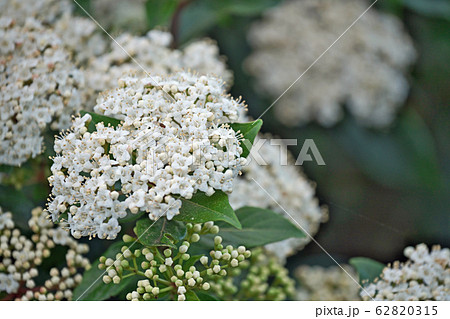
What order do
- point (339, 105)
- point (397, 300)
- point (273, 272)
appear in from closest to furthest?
point (397, 300) < point (273, 272) < point (339, 105)

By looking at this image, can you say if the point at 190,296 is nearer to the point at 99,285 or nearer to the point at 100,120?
the point at 99,285

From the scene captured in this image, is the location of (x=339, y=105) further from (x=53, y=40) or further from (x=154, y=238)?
(x=154, y=238)

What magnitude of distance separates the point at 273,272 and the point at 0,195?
135 centimetres

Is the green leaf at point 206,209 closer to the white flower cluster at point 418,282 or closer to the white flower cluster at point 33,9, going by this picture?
the white flower cluster at point 418,282

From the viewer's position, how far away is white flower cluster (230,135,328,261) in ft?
8.22

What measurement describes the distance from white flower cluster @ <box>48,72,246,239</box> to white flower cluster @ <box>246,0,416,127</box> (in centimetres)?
190

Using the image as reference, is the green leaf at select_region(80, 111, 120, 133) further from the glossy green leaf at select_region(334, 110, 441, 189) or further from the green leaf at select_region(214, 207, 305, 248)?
the glossy green leaf at select_region(334, 110, 441, 189)

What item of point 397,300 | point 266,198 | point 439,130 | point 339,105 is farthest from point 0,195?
point 439,130

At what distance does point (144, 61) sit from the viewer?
8.13 ft

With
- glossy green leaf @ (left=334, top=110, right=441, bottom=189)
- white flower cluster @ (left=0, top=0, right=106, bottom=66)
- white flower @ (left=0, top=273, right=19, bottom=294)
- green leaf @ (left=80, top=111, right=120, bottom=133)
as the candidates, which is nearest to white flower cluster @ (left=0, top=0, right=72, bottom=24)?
white flower cluster @ (left=0, top=0, right=106, bottom=66)

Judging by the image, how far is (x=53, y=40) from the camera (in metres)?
2.29

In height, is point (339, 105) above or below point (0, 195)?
below

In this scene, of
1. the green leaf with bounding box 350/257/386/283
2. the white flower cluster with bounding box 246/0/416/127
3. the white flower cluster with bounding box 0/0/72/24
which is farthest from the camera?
the white flower cluster with bounding box 246/0/416/127

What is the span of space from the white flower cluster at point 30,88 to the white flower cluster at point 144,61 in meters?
0.11
